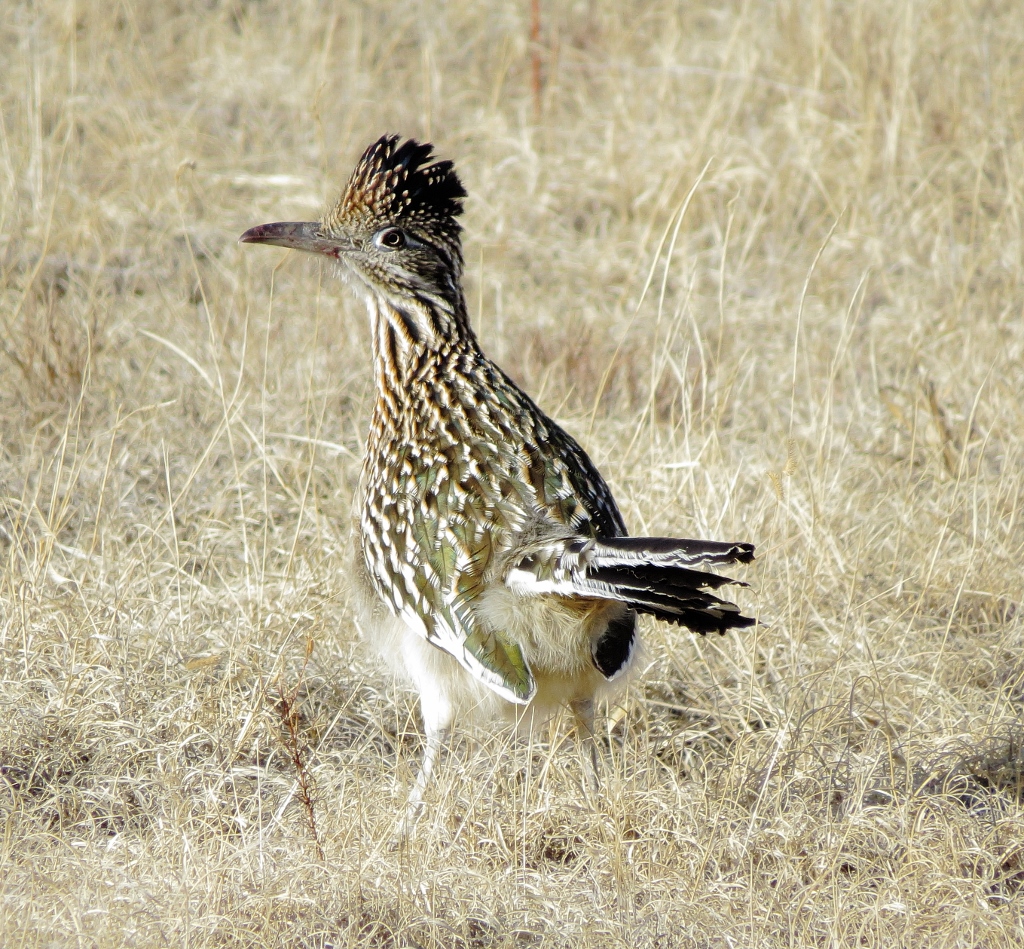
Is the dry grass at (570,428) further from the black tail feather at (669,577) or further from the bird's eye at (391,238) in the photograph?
the black tail feather at (669,577)

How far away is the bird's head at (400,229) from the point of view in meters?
4.39

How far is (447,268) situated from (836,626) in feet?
5.96

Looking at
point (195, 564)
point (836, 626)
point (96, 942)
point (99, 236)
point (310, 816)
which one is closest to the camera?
point (96, 942)

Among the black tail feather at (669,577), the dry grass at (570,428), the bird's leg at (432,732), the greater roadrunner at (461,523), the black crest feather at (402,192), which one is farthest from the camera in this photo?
the black crest feather at (402,192)

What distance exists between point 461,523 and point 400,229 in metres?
1.04

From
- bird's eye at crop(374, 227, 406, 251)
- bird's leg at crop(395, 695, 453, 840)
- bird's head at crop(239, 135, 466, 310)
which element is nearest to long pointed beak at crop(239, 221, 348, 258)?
bird's head at crop(239, 135, 466, 310)

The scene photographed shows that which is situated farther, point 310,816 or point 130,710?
point 130,710

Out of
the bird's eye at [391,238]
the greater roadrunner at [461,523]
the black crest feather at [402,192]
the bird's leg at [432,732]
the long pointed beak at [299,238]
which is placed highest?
the black crest feather at [402,192]

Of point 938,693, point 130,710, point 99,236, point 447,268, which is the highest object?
point 447,268

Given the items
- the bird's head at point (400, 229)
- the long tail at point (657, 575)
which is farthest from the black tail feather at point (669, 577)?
the bird's head at point (400, 229)

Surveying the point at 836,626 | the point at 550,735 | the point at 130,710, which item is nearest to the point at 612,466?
the point at 836,626

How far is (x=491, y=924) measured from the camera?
11.0ft

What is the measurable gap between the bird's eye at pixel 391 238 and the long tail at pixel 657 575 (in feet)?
4.33

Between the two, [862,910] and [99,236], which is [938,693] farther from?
[99,236]
